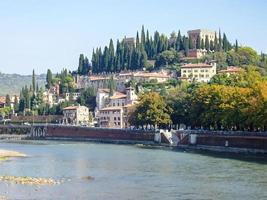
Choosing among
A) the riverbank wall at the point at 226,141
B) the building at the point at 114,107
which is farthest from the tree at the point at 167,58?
the riverbank wall at the point at 226,141

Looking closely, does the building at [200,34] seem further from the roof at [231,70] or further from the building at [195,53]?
the roof at [231,70]

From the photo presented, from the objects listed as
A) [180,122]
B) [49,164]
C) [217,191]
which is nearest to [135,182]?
[217,191]

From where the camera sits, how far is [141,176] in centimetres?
4609

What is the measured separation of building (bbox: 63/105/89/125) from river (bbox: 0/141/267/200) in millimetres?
61413

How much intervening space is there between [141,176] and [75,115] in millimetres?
82413

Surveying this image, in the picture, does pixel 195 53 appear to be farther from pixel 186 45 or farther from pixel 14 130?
pixel 14 130

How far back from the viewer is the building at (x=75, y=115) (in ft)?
418

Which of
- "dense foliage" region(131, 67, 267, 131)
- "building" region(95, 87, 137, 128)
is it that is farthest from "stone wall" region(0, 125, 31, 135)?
"dense foliage" region(131, 67, 267, 131)

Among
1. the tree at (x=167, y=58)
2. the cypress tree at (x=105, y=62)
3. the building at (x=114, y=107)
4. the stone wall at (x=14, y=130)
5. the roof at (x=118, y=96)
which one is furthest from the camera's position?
the cypress tree at (x=105, y=62)

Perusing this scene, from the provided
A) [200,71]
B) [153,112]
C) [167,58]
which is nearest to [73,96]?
[167,58]

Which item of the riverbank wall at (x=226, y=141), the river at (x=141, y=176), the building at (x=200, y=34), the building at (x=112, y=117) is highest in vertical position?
the building at (x=200, y=34)

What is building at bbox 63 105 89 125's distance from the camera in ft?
418

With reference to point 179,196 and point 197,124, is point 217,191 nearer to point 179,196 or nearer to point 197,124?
point 179,196

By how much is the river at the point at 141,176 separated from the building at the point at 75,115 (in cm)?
6141
